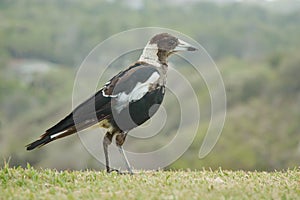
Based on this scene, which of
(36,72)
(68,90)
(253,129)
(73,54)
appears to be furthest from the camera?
(73,54)

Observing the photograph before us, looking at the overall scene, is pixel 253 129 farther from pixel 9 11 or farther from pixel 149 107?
pixel 9 11

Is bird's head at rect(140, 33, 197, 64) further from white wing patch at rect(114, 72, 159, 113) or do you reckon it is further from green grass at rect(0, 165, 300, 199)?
green grass at rect(0, 165, 300, 199)

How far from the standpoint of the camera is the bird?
7410 mm

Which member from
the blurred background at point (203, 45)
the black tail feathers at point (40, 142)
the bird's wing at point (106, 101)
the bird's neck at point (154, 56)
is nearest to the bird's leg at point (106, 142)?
the bird's wing at point (106, 101)

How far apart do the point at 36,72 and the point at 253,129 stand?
176 ft

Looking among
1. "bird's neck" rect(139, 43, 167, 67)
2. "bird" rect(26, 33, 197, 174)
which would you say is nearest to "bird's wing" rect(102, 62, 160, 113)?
"bird" rect(26, 33, 197, 174)

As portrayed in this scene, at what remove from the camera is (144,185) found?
6.28m

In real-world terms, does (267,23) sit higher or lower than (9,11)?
Answer: lower

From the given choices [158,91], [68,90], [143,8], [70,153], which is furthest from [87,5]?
[158,91]

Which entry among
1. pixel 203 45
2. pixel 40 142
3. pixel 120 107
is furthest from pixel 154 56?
pixel 203 45

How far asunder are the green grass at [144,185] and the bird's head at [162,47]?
159cm

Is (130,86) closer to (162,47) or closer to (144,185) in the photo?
(162,47)

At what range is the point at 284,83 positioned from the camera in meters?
61.8

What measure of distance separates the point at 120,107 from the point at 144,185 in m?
1.46
